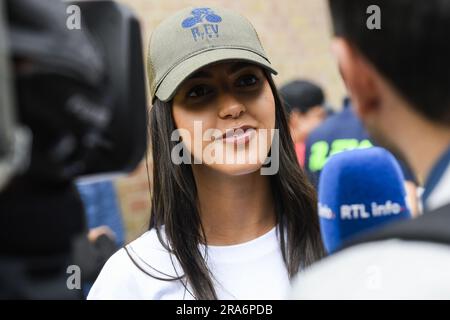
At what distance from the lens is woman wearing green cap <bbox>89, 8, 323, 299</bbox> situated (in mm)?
1491

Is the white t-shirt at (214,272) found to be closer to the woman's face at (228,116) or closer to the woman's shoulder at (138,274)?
the woman's shoulder at (138,274)

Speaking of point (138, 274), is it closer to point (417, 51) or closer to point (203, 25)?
point (203, 25)

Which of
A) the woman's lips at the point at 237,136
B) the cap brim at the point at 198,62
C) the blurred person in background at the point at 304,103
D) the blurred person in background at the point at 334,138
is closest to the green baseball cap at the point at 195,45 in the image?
the cap brim at the point at 198,62

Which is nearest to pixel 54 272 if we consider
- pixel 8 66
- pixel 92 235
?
pixel 8 66

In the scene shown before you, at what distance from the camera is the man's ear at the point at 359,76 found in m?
0.92

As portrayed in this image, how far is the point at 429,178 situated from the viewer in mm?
864

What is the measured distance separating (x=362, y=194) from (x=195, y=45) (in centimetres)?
55

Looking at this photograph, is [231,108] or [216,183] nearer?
[231,108]

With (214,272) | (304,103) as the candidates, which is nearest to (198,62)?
(214,272)

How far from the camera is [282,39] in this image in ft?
16.5

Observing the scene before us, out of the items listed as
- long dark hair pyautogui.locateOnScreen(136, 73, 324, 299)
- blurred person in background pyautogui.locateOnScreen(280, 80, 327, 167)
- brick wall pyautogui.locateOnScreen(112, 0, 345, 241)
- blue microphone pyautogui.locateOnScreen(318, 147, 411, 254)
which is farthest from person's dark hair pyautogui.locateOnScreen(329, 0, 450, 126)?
blurred person in background pyautogui.locateOnScreen(280, 80, 327, 167)

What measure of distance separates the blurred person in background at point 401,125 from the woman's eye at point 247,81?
57 centimetres

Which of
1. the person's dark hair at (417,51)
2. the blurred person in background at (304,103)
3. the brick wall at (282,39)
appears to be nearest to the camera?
the person's dark hair at (417,51)

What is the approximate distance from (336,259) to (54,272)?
1.06 ft
